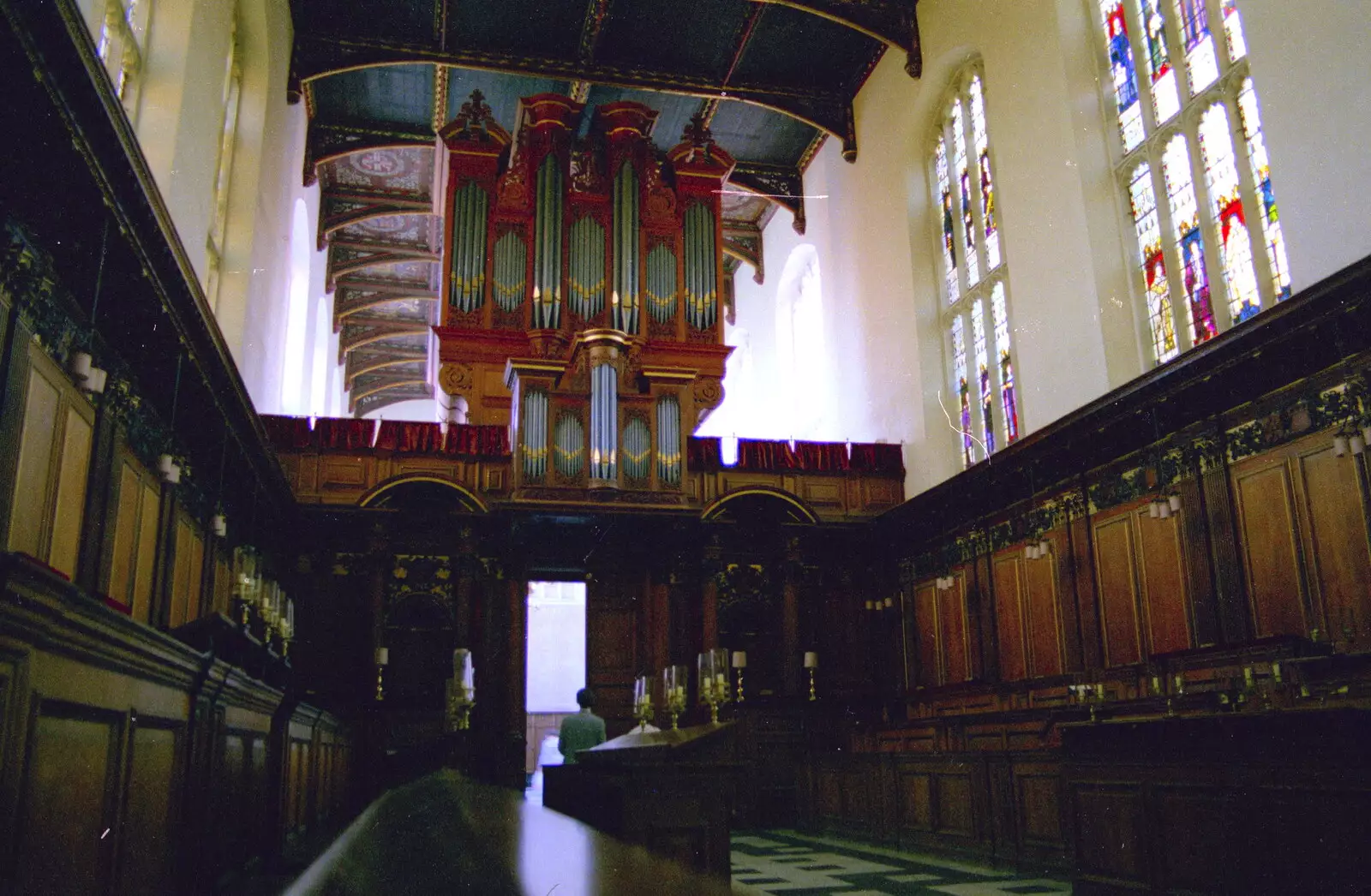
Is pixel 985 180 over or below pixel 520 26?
below

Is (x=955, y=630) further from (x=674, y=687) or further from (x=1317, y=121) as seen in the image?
(x=674, y=687)

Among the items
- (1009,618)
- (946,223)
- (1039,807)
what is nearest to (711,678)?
(1039,807)

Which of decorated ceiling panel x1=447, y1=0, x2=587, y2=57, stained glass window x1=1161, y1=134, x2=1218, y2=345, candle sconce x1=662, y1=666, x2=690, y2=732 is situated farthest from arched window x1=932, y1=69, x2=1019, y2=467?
candle sconce x1=662, y1=666, x2=690, y2=732

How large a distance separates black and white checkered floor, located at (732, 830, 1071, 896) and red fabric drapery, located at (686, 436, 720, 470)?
5.77 metres

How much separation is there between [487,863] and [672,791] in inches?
128

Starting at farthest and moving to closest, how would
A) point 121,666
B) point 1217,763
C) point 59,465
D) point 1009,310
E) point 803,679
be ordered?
point 803,679 < point 1009,310 < point 59,465 < point 1217,763 < point 121,666

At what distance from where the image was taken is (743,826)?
1320 centimetres

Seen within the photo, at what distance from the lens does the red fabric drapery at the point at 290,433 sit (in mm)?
14031

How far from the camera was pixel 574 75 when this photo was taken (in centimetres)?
1669

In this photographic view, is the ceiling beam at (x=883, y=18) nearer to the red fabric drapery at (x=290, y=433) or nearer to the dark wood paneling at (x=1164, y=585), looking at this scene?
the dark wood paneling at (x=1164, y=585)

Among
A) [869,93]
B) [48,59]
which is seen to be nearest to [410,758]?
[48,59]

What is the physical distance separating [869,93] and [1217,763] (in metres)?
13.7

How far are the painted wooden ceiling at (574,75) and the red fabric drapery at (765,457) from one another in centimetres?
539

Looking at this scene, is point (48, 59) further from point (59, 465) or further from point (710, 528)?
point (710, 528)
